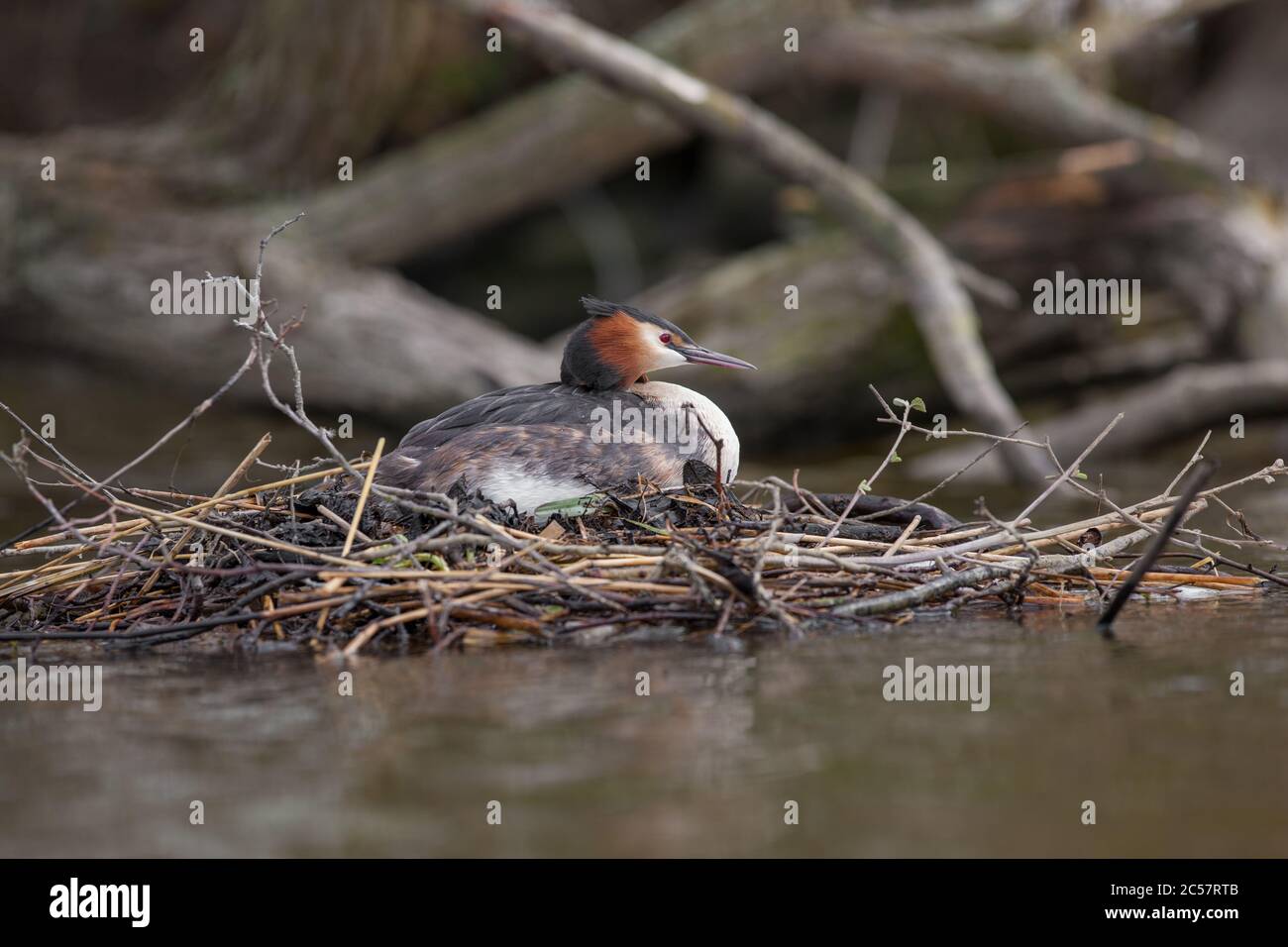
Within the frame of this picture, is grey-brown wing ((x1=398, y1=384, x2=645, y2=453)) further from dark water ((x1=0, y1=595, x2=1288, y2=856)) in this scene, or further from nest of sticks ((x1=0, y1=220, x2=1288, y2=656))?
dark water ((x1=0, y1=595, x2=1288, y2=856))

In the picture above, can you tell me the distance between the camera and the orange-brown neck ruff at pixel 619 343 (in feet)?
18.8

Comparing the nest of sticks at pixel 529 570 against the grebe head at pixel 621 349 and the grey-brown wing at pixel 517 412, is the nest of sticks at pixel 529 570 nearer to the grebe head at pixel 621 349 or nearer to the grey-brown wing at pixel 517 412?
the grey-brown wing at pixel 517 412

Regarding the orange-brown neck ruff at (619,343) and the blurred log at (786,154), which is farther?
the blurred log at (786,154)

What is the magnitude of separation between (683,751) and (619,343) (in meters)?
2.70

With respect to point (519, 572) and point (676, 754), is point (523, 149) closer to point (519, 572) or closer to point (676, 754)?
point (519, 572)

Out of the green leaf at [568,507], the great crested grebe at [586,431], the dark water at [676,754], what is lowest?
the dark water at [676,754]

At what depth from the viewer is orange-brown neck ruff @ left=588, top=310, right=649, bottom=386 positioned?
5.72 meters

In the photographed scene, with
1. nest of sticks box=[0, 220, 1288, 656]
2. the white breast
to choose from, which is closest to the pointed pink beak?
the white breast

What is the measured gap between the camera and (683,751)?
327 centimetres

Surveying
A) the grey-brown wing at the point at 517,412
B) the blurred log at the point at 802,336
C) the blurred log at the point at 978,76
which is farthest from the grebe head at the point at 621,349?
the blurred log at the point at 978,76

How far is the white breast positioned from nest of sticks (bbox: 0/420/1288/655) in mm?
357

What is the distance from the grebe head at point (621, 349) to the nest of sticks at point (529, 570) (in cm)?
75

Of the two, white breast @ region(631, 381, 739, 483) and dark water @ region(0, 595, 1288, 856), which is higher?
white breast @ region(631, 381, 739, 483)

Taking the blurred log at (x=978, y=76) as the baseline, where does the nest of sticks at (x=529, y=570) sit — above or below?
below
